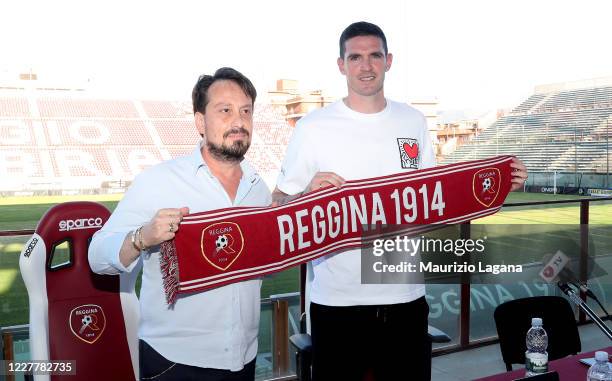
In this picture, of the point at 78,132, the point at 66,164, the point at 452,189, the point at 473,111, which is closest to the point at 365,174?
the point at 452,189

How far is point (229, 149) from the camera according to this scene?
169 cm

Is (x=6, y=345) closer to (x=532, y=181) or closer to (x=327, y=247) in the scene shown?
(x=327, y=247)

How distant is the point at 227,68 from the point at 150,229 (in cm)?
56

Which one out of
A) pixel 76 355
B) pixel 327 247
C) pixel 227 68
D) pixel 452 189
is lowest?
pixel 76 355

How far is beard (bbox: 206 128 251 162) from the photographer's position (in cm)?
169

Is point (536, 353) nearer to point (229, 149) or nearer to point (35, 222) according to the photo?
point (229, 149)

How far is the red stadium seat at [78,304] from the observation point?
199cm

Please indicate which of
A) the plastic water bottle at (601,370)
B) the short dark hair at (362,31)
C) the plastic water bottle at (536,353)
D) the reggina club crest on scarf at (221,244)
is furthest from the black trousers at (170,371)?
the short dark hair at (362,31)

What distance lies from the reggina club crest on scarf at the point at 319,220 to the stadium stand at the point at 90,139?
89.6 feet

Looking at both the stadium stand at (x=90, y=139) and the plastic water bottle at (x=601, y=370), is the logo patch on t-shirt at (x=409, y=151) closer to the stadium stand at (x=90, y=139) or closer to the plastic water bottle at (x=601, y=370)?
the plastic water bottle at (x=601, y=370)

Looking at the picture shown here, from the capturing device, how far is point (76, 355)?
6.82ft

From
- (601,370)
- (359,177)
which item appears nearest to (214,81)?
(359,177)

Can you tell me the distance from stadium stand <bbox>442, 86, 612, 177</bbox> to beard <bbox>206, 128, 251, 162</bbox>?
32.2m

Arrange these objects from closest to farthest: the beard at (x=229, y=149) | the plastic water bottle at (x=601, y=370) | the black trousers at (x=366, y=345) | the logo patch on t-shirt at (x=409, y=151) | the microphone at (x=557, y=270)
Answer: the plastic water bottle at (x=601, y=370) < the beard at (x=229, y=149) < the microphone at (x=557, y=270) < the black trousers at (x=366, y=345) < the logo patch on t-shirt at (x=409, y=151)
